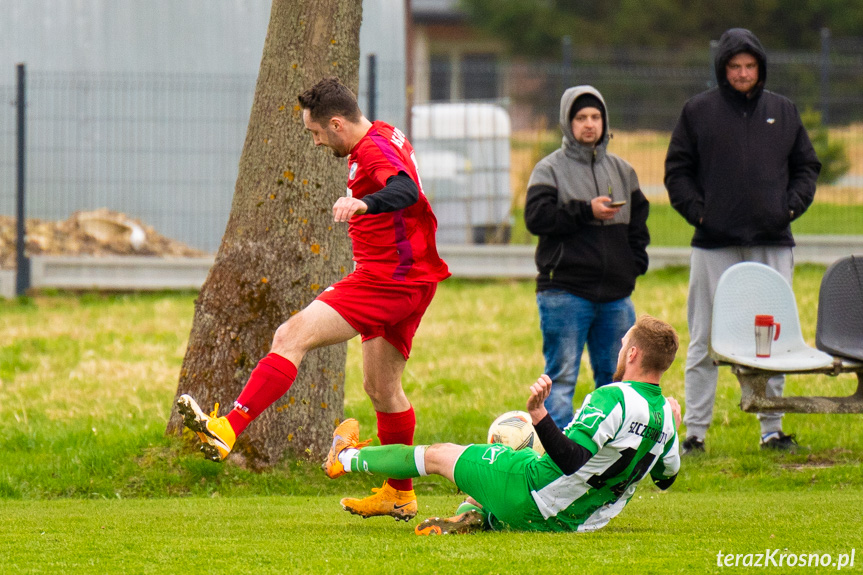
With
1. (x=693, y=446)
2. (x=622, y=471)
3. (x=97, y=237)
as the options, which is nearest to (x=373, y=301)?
(x=622, y=471)

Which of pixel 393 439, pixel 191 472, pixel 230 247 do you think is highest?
pixel 230 247

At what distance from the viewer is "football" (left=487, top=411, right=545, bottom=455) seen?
636 cm

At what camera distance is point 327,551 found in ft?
15.1

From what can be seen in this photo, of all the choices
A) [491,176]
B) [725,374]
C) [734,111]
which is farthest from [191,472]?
[491,176]

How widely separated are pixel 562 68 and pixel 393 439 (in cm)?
1085

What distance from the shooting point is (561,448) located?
15.6 feet

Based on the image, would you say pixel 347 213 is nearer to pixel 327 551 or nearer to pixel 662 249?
pixel 327 551

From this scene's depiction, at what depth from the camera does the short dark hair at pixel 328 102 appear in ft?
→ 17.8

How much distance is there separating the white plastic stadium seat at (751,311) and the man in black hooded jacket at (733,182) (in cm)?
A: 40

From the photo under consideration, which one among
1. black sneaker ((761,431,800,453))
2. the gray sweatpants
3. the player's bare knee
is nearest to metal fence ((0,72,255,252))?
the gray sweatpants

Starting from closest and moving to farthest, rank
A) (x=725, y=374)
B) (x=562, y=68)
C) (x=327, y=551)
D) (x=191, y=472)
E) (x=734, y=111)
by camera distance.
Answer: (x=327, y=551) < (x=191, y=472) < (x=734, y=111) < (x=725, y=374) < (x=562, y=68)

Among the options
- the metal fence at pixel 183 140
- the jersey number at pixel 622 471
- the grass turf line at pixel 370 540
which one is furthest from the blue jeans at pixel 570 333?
the metal fence at pixel 183 140

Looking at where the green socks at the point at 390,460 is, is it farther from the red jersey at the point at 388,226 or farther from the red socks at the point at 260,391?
the red jersey at the point at 388,226

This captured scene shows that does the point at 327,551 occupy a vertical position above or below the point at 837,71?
below
